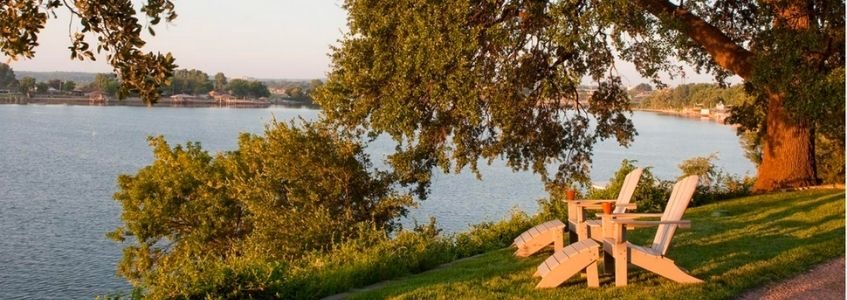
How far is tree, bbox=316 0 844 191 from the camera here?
13938mm

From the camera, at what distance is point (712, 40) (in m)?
16.2

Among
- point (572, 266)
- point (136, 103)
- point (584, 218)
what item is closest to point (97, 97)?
point (136, 103)

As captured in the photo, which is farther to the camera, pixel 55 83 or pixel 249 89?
pixel 55 83

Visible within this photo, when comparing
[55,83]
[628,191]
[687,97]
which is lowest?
[687,97]

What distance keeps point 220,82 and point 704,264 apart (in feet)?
544

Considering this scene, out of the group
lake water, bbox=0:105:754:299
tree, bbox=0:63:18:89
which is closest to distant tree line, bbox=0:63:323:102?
tree, bbox=0:63:18:89

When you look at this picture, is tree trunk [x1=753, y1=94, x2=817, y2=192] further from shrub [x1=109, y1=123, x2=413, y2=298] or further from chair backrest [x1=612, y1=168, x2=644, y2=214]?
chair backrest [x1=612, y1=168, x2=644, y2=214]

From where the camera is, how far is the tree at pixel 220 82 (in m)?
167

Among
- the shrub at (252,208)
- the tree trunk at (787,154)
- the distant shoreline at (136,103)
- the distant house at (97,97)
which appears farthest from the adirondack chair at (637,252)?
the distant house at (97,97)

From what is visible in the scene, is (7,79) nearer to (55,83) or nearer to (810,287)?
(55,83)

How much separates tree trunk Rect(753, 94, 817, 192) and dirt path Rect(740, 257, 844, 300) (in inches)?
353

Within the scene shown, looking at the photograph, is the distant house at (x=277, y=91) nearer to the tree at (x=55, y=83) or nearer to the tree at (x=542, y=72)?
the tree at (x=55, y=83)

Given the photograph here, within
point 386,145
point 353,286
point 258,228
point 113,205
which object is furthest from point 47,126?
point 353,286

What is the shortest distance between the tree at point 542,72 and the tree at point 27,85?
Answer: 530ft
